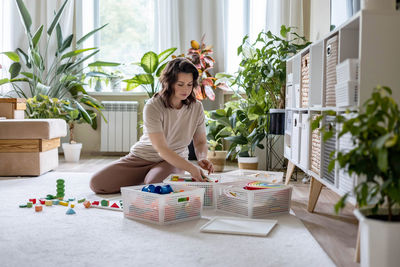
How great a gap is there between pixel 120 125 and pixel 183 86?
8.62 feet

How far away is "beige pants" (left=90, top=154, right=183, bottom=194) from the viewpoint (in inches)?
109

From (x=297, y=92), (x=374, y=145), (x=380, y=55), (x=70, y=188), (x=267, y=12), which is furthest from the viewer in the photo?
(x=267, y=12)

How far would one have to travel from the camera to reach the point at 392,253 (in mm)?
1245

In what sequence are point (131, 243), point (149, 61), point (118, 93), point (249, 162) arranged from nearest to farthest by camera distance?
point (131, 243), point (249, 162), point (149, 61), point (118, 93)

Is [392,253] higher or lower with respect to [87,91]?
lower

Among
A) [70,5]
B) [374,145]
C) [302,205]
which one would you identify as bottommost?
[302,205]

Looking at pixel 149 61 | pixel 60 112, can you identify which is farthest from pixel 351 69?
pixel 60 112

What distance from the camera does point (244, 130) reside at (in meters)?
3.96

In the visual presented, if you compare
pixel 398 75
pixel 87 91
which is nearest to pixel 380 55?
pixel 398 75

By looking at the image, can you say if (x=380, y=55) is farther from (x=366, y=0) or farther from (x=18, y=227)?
(x=18, y=227)

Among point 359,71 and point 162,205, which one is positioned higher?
point 359,71

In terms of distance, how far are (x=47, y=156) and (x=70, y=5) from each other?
2.10 m

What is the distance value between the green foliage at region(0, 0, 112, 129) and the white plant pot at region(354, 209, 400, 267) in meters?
3.70

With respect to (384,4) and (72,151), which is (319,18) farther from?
(72,151)
